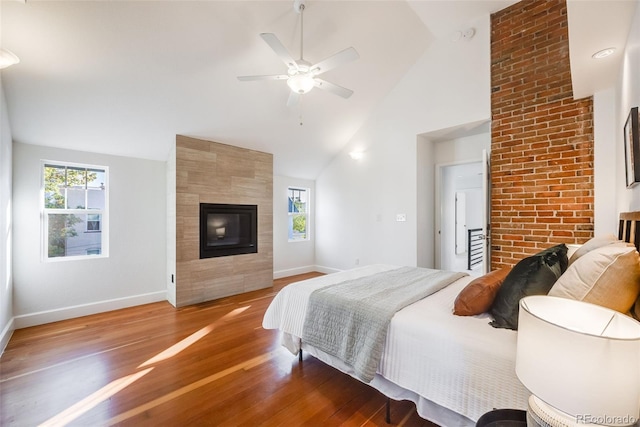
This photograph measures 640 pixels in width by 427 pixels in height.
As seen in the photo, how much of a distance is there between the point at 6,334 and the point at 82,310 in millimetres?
709

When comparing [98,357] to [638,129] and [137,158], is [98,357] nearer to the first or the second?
[137,158]

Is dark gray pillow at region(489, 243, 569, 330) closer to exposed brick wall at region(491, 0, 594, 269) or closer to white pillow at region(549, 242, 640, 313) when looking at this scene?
white pillow at region(549, 242, 640, 313)

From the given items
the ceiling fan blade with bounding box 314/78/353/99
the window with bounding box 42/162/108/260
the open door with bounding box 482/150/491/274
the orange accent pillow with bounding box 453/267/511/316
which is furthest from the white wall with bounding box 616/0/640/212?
the window with bounding box 42/162/108/260

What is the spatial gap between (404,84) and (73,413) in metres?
5.03

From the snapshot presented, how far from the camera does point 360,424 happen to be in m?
1.71

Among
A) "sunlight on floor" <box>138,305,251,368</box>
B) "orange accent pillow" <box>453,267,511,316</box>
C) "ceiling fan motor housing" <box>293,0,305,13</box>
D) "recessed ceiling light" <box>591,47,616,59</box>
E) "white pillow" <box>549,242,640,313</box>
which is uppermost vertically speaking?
"ceiling fan motor housing" <box>293,0,305,13</box>

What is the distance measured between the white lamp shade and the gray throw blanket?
946 mm

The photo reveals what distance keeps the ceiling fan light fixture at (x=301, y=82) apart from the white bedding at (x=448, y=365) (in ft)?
6.43

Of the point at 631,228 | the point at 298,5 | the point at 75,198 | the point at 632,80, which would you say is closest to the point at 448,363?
the point at 631,228

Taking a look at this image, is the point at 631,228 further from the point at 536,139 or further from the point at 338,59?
the point at 338,59

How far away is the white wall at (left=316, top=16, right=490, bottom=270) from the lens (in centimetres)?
366

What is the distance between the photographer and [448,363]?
144cm

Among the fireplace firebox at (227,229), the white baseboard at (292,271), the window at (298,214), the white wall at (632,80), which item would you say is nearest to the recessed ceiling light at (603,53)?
the white wall at (632,80)

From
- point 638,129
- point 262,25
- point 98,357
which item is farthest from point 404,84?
point 98,357
